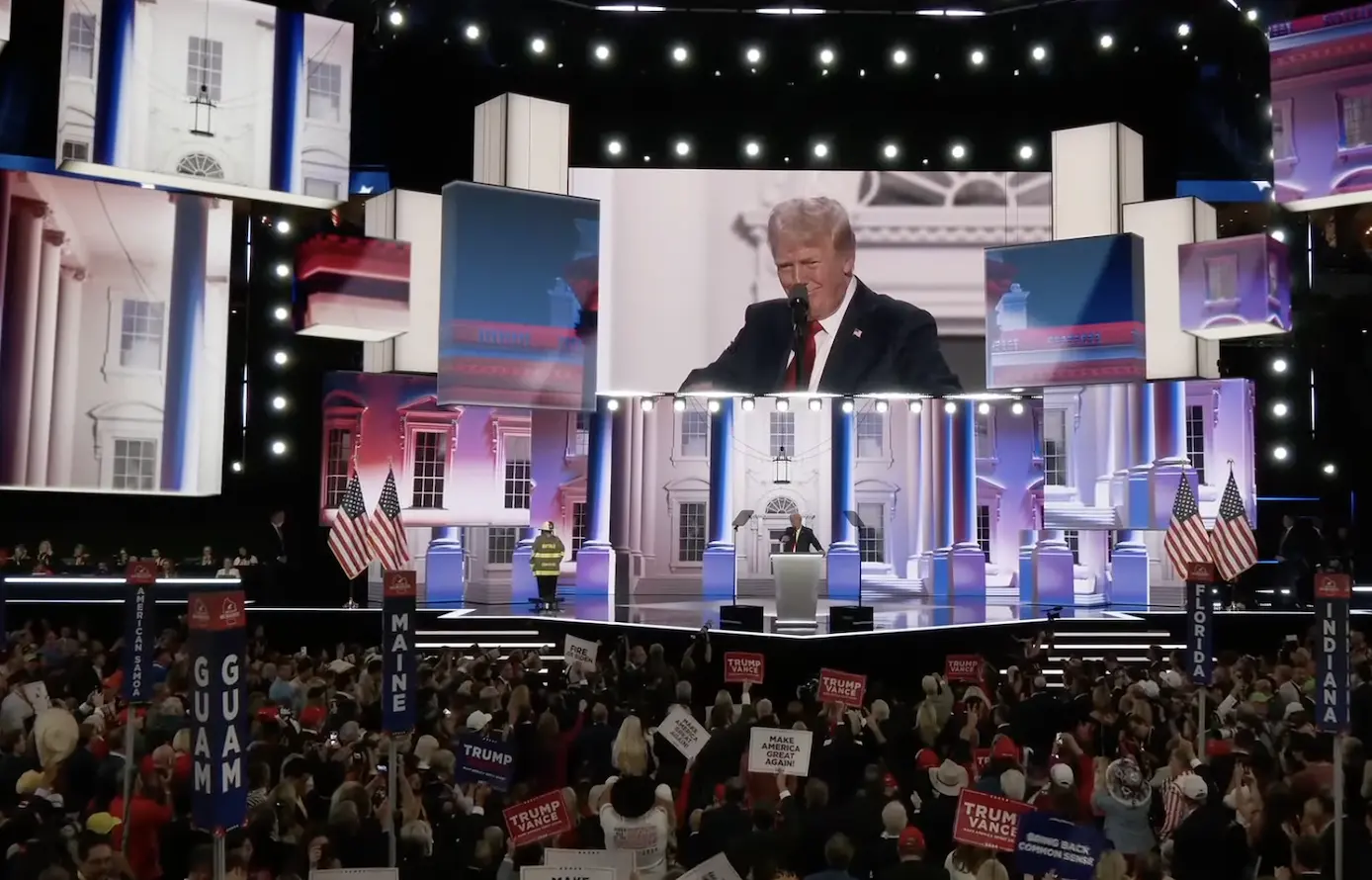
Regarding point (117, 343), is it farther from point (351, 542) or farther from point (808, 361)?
point (808, 361)

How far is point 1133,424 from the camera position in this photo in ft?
88.8

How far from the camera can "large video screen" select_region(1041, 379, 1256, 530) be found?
26.6 m

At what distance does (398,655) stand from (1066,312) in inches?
785

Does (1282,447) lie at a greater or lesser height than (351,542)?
greater

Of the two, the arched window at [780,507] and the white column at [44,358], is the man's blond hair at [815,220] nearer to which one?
the arched window at [780,507]

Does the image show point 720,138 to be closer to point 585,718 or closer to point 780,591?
point 780,591

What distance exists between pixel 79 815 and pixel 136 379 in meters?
18.9

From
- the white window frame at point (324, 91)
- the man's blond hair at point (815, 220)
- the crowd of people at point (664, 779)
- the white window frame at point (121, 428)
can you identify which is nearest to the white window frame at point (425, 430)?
the white window frame at point (121, 428)

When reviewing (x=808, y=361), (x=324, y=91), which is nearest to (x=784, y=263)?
(x=808, y=361)

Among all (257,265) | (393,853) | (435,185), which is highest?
(435,185)

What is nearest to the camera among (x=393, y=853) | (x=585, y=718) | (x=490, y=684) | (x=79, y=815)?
(x=393, y=853)

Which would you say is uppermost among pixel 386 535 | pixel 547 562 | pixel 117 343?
pixel 117 343

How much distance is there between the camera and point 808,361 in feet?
90.7

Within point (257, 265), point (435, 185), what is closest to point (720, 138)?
point (435, 185)
